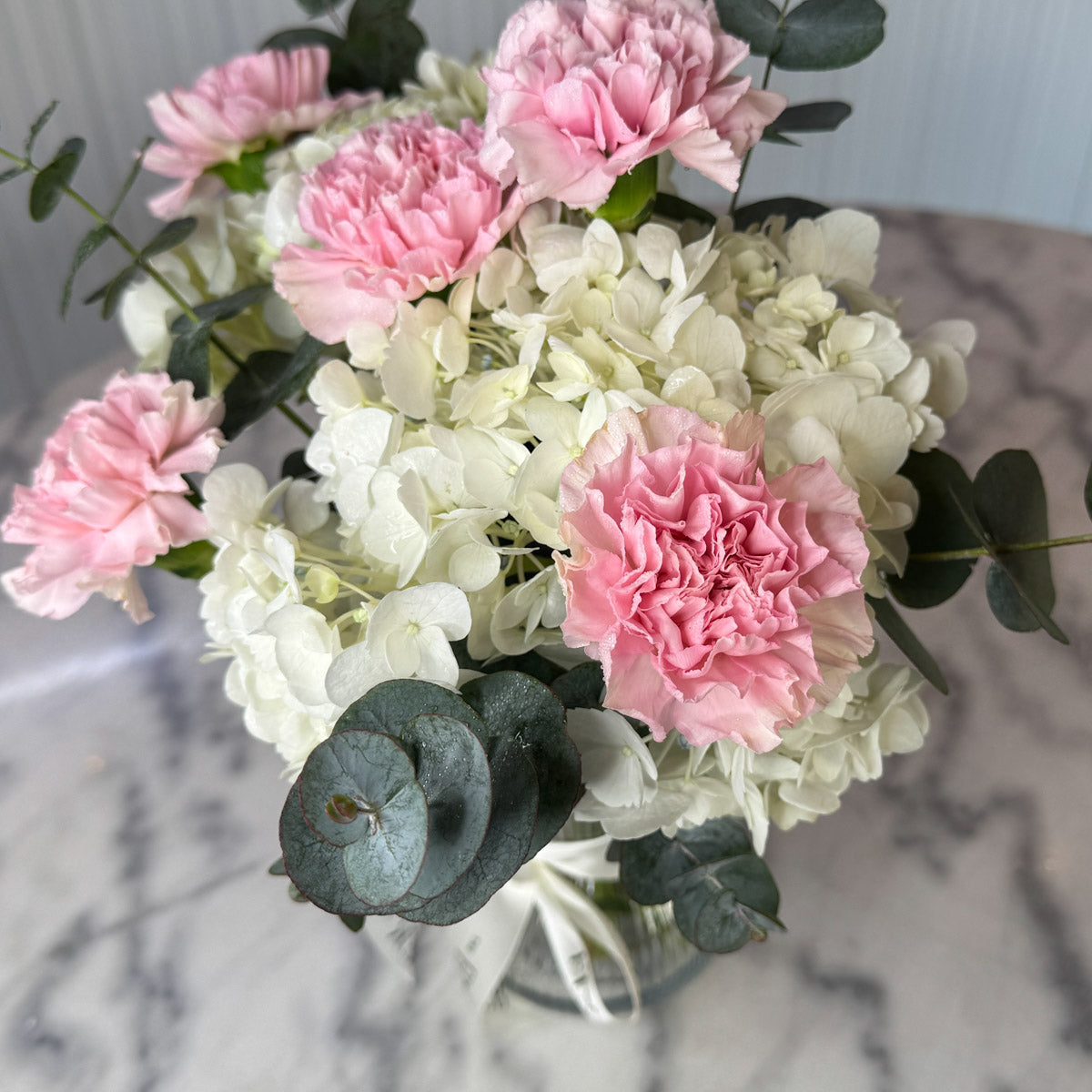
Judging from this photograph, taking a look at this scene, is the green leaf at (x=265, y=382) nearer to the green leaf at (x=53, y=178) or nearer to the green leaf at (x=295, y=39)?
the green leaf at (x=53, y=178)

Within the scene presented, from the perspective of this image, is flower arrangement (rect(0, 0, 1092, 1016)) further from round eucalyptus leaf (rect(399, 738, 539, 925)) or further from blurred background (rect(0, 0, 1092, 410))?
blurred background (rect(0, 0, 1092, 410))

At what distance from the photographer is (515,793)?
32 cm

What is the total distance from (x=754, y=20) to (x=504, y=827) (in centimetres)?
32

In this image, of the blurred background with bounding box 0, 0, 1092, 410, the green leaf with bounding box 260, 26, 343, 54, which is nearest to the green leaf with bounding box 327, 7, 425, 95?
the green leaf with bounding box 260, 26, 343, 54

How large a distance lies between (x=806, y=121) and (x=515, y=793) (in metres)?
0.30

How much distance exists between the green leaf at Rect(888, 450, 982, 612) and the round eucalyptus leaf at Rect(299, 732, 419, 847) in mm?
205

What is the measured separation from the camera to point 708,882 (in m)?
0.42

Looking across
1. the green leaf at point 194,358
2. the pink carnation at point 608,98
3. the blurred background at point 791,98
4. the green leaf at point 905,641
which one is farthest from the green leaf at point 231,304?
the blurred background at point 791,98

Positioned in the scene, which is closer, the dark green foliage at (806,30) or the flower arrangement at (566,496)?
the flower arrangement at (566,496)

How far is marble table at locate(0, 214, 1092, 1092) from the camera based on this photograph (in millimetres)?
496

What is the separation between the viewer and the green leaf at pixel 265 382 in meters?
0.40

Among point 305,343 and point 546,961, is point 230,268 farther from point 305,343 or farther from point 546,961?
point 546,961

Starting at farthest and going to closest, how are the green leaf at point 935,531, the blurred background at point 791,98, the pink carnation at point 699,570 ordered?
the blurred background at point 791,98
the green leaf at point 935,531
the pink carnation at point 699,570

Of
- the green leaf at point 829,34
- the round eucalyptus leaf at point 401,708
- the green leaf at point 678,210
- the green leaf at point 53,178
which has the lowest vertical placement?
the round eucalyptus leaf at point 401,708
